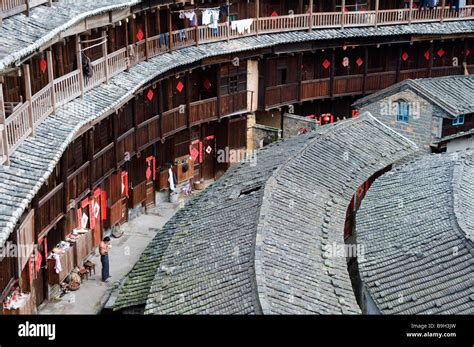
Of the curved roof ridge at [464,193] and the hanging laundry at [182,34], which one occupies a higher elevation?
the hanging laundry at [182,34]

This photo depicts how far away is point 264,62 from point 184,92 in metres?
6.20

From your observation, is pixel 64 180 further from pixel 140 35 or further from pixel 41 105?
pixel 140 35

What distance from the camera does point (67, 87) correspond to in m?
28.6

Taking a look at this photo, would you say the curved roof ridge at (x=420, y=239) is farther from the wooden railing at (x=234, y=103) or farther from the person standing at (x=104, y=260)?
the wooden railing at (x=234, y=103)

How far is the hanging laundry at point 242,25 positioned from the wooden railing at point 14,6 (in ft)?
57.7

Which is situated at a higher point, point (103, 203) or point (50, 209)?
point (50, 209)

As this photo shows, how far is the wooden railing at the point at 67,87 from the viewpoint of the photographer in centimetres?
2770

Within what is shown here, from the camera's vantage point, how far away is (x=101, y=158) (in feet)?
108

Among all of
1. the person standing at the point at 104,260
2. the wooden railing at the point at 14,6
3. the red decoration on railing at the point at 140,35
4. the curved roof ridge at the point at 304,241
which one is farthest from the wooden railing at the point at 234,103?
the wooden railing at the point at 14,6

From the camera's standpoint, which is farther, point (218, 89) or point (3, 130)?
point (218, 89)

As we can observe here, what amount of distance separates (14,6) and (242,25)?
2013 centimetres

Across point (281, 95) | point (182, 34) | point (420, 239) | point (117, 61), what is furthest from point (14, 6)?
point (281, 95)

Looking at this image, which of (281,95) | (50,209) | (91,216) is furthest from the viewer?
(281,95)

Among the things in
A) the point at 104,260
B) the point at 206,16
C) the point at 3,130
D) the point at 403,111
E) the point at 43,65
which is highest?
the point at 43,65
